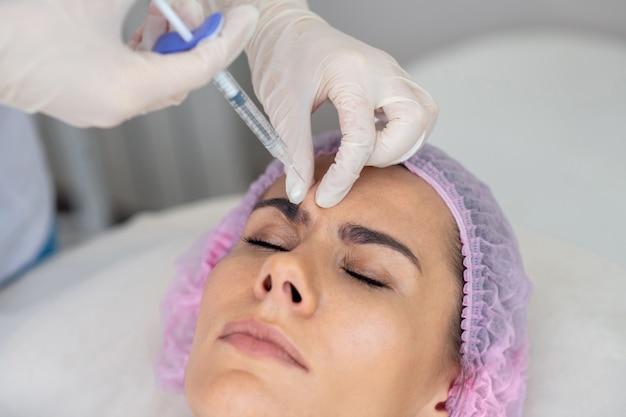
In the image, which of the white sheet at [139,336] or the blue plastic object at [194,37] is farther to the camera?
the white sheet at [139,336]

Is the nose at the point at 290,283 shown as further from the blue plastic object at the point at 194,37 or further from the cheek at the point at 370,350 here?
the blue plastic object at the point at 194,37

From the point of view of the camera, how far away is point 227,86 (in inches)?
45.1

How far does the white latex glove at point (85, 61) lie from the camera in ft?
3.62

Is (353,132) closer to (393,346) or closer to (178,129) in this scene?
(393,346)

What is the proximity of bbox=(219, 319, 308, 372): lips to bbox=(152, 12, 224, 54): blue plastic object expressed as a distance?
1.33ft

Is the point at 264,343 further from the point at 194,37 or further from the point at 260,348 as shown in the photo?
A: the point at 194,37

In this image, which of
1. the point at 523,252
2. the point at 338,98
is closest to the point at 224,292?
the point at 338,98

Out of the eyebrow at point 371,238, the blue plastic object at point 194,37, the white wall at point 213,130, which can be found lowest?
the white wall at point 213,130

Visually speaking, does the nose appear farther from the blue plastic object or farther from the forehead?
the blue plastic object

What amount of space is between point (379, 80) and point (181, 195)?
1661 millimetres

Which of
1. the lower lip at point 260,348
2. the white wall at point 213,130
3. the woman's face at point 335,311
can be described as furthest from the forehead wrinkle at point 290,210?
the white wall at point 213,130

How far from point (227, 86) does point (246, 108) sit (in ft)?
0.14

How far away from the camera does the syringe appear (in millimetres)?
1084

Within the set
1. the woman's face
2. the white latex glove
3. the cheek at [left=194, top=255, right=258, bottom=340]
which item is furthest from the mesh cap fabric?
the white latex glove
